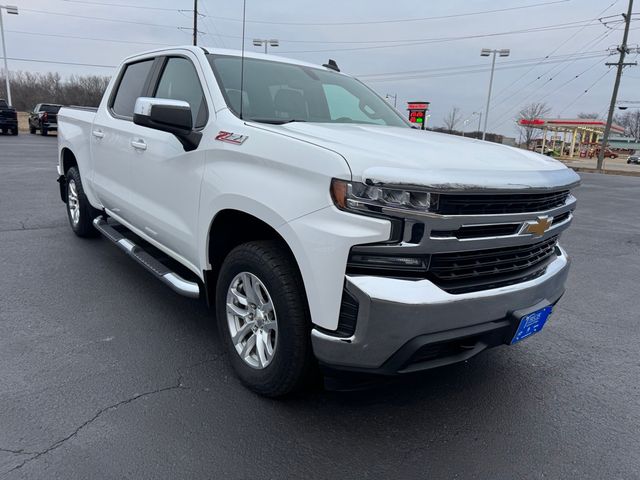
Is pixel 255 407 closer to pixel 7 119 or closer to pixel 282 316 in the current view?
pixel 282 316

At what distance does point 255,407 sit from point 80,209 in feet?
13.3

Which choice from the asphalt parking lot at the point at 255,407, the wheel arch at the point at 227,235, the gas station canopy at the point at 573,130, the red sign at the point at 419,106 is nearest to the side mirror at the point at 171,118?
the wheel arch at the point at 227,235

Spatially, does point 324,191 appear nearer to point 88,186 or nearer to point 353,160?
point 353,160

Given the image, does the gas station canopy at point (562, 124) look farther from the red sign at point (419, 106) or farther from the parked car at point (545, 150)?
the red sign at point (419, 106)

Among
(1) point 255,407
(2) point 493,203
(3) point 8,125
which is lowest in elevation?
(1) point 255,407

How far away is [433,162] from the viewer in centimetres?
222

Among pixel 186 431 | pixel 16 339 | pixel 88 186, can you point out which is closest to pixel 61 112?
pixel 88 186

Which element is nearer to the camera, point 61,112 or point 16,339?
point 16,339

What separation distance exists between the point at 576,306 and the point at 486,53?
32.5m

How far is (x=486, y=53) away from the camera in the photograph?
32.9 m

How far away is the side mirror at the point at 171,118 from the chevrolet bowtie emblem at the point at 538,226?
1951 millimetres

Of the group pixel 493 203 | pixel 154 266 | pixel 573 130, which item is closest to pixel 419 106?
pixel 154 266

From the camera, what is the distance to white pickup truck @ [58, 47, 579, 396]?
2.09m

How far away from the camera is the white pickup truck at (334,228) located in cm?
209
